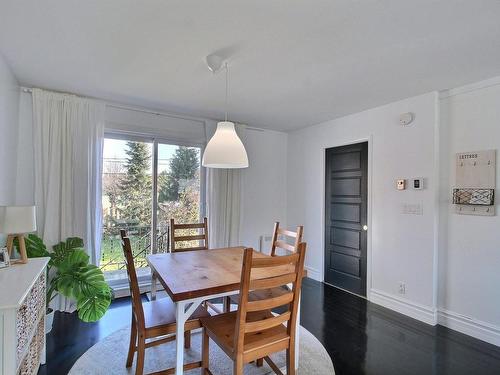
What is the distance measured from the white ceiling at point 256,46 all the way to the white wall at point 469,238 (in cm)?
27

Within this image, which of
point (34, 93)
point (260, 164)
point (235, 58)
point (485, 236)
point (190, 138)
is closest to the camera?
point (235, 58)

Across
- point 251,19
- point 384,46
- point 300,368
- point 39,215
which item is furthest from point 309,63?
point 39,215

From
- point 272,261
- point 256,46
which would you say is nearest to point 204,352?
point 272,261

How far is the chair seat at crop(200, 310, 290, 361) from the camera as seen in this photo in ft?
5.23

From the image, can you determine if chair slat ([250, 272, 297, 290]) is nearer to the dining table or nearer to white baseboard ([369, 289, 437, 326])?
the dining table

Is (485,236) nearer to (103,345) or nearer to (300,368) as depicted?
(300,368)

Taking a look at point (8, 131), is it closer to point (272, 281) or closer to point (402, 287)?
point (272, 281)

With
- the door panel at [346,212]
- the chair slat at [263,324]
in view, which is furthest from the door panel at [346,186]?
the chair slat at [263,324]

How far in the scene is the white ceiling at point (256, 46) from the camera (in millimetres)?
1637

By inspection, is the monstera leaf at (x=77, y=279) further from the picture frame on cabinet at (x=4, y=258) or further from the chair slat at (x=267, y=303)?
the chair slat at (x=267, y=303)

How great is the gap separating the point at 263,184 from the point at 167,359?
9.90ft

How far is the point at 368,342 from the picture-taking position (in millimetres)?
2498

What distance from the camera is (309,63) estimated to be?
231 centimetres

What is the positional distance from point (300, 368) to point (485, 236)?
211cm
